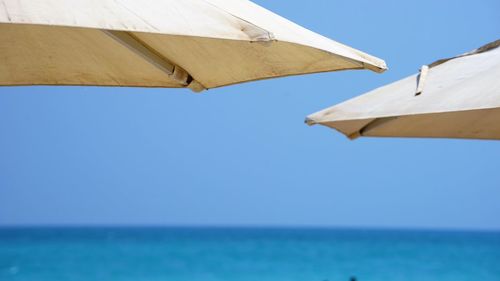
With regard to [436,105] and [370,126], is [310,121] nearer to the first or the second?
[370,126]

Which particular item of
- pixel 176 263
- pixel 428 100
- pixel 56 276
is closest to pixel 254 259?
pixel 176 263

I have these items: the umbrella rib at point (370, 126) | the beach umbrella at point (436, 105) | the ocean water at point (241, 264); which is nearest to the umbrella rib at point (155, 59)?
the beach umbrella at point (436, 105)

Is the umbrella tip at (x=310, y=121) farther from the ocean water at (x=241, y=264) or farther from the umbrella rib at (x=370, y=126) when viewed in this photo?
the ocean water at (x=241, y=264)

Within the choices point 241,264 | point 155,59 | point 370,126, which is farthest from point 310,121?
point 241,264

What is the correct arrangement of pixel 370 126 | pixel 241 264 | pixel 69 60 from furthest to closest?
pixel 241 264 < pixel 370 126 < pixel 69 60

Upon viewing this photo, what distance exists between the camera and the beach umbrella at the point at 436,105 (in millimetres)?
2871

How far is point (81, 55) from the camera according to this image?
2492mm

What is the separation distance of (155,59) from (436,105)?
0.95 meters

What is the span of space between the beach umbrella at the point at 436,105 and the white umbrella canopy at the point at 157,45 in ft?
2.40

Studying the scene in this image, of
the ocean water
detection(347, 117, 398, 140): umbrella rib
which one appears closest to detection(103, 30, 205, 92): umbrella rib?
detection(347, 117, 398, 140): umbrella rib

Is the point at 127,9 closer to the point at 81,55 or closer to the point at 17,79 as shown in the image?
the point at 81,55

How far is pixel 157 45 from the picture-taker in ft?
7.84

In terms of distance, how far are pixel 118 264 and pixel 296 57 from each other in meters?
17.7

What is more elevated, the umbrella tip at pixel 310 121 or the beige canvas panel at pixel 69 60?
the umbrella tip at pixel 310 121
